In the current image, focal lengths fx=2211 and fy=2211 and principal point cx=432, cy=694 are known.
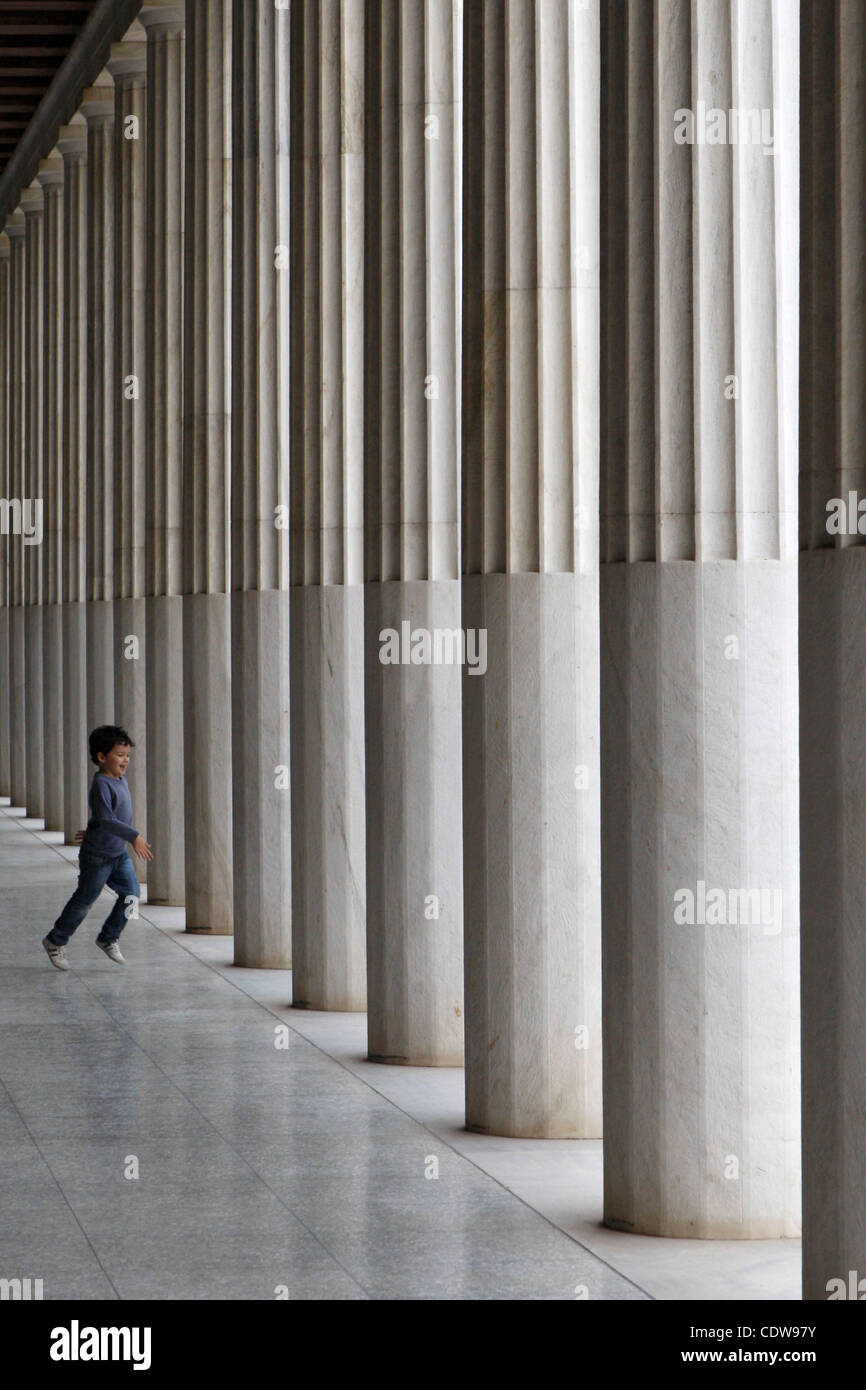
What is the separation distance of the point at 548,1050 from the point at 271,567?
9.12 metres

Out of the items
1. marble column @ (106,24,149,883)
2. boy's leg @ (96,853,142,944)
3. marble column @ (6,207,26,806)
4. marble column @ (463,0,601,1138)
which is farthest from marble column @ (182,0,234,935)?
marble column @ (6,207,26,806)

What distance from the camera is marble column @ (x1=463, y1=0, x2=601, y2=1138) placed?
14.0m

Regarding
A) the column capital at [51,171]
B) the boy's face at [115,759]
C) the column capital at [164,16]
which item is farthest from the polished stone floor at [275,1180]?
the column capital at [51,171]

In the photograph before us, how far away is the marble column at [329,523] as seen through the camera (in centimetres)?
1884

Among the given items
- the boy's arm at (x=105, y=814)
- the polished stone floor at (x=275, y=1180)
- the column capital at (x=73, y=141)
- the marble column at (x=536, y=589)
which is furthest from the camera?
the column capital at (x=73, y=141)

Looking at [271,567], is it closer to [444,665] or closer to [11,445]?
[444,665]

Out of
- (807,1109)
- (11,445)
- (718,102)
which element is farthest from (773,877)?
(11,445)

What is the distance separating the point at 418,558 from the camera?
A: 650 inches

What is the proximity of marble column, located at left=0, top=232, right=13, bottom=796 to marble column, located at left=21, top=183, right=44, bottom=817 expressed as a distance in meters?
3.63

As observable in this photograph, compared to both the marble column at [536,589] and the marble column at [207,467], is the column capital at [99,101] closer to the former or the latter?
the marble column at [207,467]

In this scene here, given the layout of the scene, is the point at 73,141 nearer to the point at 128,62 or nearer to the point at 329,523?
the point at 128,62

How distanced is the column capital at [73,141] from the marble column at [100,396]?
1.59m

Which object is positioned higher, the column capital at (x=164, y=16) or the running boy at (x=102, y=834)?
the column capital at (x=164, y=16)
